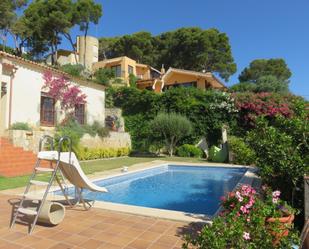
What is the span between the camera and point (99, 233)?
14.3ft

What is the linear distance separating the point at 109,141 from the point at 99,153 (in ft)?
6.80

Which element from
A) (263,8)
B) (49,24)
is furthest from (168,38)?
(263,8)

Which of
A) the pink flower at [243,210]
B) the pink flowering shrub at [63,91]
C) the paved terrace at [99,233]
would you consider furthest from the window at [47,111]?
the pink flower at [243,210]

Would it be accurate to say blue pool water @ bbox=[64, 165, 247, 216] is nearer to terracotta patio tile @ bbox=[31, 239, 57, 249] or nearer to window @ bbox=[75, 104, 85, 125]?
terracotta patio tile @ bbox=[31, 239, 57, 249]

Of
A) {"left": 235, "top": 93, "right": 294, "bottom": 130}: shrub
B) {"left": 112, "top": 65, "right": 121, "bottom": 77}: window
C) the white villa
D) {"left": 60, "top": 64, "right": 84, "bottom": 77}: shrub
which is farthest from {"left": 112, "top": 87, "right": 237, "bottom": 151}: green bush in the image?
{"left": 112, "top": 65, "right": 121, "bottom": 77}: window

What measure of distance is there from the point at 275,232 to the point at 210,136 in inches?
673

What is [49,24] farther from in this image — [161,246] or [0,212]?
[161,246]

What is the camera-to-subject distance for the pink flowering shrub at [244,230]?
2600mm

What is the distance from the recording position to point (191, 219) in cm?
511

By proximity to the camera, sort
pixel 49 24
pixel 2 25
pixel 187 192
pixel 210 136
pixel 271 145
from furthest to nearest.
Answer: pixel 49 24, pixel 2 25, pixel 210 136, pixel 187 192, pixel 271 145

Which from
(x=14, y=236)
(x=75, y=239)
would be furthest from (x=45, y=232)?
(x=75, y=239)

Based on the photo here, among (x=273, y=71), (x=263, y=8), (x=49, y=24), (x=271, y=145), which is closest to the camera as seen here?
(x=271, y=145)

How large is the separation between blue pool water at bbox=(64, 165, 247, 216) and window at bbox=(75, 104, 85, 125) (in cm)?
722

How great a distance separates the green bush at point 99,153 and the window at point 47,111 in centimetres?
276
